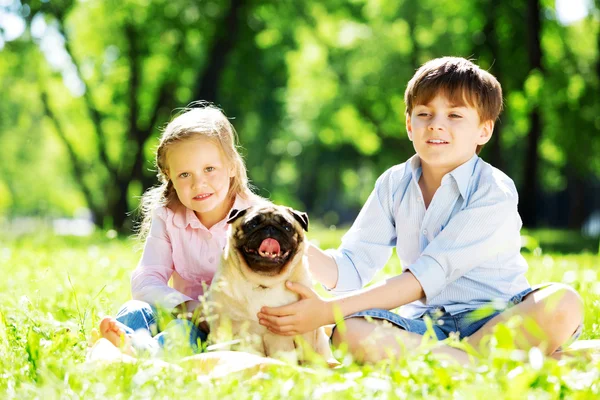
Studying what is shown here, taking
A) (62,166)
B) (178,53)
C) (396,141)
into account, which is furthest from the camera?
(62,166)

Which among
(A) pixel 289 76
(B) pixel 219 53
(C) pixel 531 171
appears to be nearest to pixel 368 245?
(B) pixel 219 53

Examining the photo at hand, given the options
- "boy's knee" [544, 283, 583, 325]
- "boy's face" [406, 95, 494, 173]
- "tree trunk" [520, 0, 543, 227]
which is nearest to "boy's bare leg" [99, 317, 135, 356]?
"boy's face" [406, 95, 494, 173]

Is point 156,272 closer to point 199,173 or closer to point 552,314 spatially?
point 199,173

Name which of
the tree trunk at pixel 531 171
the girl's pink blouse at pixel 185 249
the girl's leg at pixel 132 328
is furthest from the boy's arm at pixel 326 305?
the tree trunk at pixel 531 171

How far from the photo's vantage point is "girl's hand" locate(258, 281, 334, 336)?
327 centimetres

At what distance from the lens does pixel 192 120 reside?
4.22 metres

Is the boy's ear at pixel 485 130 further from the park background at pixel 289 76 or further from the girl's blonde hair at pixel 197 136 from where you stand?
the park background at pixel 289 76

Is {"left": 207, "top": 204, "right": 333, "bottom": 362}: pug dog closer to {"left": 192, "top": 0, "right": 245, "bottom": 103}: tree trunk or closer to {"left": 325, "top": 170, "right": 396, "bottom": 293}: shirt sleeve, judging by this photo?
{"left": 325, "top": 170, "right": 396, "bottom": 293}: shirt sleeve

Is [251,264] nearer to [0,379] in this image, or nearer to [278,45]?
[0,379]

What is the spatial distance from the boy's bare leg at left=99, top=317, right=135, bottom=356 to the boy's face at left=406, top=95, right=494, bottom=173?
1742mm

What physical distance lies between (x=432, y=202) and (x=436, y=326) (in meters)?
0.65

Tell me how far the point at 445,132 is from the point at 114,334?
6.22 ft

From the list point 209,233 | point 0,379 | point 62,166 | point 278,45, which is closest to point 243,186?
point 209,233

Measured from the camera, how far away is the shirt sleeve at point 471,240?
138 inches
